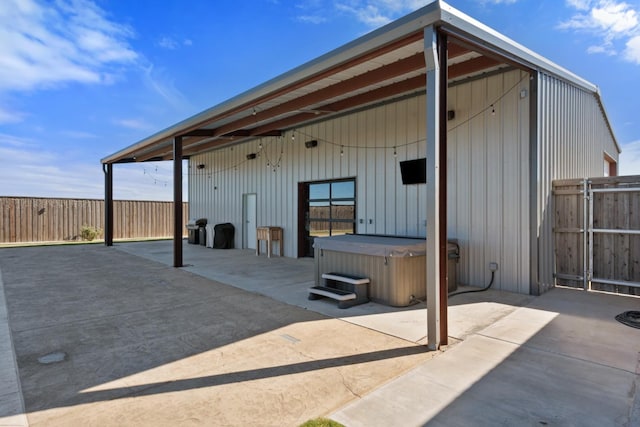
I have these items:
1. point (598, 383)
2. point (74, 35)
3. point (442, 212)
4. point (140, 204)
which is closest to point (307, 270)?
point (442, 212)

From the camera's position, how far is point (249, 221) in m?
10.9

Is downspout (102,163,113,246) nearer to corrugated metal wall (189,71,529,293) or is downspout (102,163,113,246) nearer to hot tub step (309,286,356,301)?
corrugated metal wall (189,71,529,293)

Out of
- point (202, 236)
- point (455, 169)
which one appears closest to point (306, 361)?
point (455, 169)

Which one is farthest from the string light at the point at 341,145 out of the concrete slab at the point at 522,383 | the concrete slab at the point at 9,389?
the concrete slab at the point at 9,389

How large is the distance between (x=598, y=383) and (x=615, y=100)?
947cm

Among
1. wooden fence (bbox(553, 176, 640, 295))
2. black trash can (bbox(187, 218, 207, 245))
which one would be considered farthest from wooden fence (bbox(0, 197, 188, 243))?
wooden fence (bbox(553, 176, 640, 295))

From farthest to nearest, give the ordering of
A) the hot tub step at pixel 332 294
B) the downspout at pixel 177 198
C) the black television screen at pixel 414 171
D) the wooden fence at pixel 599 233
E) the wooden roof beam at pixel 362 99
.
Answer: the downspout at pixel 177 198 → the black television screen at pixel 414 171 → the wooden roof beam at pixel 362 99 → the wooden fence at pixel 599 233 → the hot tub step at pixel 332 294

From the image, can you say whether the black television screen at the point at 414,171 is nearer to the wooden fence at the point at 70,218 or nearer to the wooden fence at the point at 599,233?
the wooden fence at the point at 599,233

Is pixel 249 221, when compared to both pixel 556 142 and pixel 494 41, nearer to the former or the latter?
pixel 556 142

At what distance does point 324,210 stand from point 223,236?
14.4 feet

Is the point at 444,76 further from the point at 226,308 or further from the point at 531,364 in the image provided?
the point at 226,308

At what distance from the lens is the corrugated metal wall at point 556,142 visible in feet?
16.7

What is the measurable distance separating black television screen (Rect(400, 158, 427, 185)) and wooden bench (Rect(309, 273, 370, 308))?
242 cm

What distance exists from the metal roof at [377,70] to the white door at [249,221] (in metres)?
2.87
